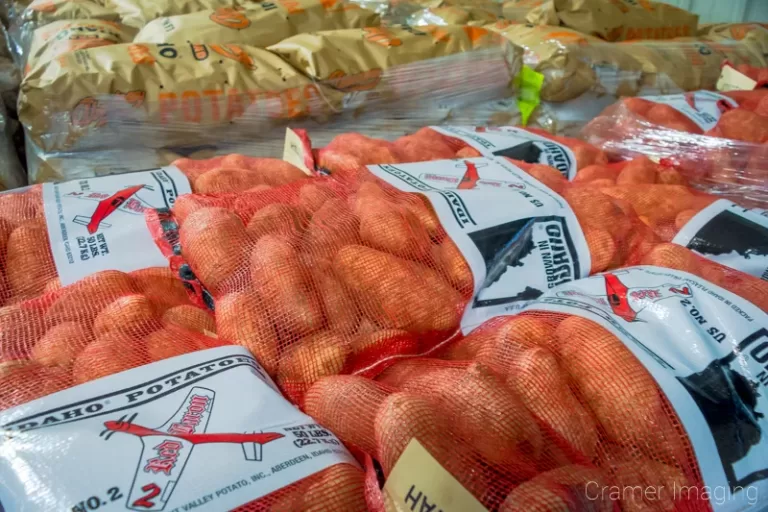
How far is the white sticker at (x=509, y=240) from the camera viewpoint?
0.94 meters

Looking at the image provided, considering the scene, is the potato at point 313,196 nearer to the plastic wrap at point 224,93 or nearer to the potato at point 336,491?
the potato at point 336,491

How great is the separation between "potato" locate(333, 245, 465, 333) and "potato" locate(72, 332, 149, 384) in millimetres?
305

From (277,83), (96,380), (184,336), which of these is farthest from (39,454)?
(277,83)

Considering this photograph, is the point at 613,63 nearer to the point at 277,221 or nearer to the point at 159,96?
the point at 159,96

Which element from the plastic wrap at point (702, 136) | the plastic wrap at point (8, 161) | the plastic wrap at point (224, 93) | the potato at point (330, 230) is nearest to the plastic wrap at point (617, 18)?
the plastic wrap at point (224, 93)

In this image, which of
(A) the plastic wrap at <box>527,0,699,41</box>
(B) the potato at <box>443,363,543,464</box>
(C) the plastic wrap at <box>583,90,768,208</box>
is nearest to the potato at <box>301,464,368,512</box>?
(B) the potato at <box>443,363,543,464</box>

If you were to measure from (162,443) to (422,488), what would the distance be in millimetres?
263

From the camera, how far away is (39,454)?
56cm

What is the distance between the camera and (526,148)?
145 cm

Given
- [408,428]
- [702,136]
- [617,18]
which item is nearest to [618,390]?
[408,428]

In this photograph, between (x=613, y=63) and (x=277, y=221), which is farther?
(x=613, y=63)

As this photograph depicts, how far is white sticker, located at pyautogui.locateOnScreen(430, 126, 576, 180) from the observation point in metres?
1.42

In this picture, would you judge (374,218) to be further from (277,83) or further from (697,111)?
(697,111)

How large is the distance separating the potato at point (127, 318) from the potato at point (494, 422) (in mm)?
419
